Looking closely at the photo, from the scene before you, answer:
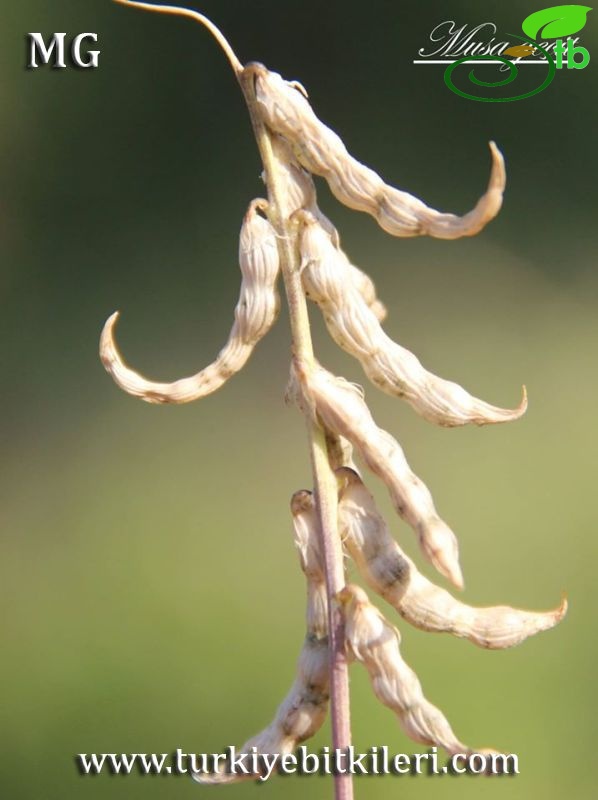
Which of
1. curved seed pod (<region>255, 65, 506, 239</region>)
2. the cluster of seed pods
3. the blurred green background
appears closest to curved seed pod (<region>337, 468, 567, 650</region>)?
the cluster of seed pods

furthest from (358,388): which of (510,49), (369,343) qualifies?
(510,49)

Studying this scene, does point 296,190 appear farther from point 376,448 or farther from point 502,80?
point 502,80

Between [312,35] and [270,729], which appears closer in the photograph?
[270,729]

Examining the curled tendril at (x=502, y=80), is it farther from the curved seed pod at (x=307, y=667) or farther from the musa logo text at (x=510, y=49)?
the curved seed pod at (x=307, y=667)

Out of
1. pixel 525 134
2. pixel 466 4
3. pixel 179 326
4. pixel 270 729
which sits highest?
pixel 466 4

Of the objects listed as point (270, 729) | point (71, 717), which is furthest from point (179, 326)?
point (270, 729)

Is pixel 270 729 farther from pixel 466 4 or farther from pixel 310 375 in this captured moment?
pixel 466 4
